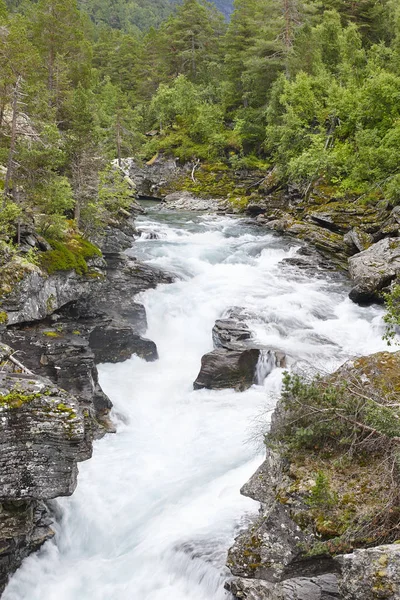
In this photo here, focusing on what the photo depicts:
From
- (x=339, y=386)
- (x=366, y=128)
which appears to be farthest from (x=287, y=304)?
(x=366, y=128)

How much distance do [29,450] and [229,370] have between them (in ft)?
27.3

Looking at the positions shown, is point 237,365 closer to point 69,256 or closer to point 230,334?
point 230,334

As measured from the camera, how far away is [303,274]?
76.0 feet

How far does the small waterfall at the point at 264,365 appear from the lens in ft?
49.4

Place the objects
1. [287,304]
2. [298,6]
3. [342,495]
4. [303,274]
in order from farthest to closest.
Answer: [298,6] < [303,274] < [287,304] < [342,495]

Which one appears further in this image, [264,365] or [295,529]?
[264,365]

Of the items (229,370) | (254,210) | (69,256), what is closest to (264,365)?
(229,370)

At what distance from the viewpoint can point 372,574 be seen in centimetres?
461

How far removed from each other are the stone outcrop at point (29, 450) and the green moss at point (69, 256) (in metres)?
8.64

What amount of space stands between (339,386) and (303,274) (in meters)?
16.4

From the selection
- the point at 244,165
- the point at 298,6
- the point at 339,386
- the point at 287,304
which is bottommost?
the point at 287,304

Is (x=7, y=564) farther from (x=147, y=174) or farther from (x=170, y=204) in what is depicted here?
(x=147, y=174)

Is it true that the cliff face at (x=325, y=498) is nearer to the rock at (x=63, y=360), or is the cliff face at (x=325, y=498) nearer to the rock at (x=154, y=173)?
the rock at (x=63, y=360)

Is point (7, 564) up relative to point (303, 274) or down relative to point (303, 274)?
down
